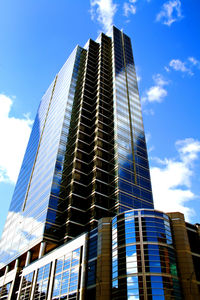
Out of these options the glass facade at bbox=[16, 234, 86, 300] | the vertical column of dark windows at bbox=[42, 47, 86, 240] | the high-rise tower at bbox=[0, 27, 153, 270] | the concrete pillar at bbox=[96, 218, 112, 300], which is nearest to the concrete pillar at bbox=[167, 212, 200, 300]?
the concrete pillar at bbox=[96, 218, 112, 300]

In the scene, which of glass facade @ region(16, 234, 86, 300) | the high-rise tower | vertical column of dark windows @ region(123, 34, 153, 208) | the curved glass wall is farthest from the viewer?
vertical column of dark windows @ region(123, 34, 153, 208)

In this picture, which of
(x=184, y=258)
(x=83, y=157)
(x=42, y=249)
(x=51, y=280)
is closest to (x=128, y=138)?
(x=83, y=157)

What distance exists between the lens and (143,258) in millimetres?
50000

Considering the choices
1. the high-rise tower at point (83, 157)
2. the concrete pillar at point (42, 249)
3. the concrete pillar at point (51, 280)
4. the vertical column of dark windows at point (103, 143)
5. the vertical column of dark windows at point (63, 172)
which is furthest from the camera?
the vertical column of dark windows at point (103, 143)

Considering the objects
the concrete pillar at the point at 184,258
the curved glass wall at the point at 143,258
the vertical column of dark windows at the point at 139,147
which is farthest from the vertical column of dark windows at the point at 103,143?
the concrete pillar at the point at 184,258

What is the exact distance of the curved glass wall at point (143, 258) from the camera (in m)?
47.2

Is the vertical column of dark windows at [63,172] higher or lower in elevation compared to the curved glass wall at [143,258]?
higher

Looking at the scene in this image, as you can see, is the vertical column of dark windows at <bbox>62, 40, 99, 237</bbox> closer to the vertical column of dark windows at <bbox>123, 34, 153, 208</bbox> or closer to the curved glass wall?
the vertical column of dark windows at <bbox>123, 34, 153, 208</bbox>

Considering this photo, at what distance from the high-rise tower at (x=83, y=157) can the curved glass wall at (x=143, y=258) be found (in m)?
28.6

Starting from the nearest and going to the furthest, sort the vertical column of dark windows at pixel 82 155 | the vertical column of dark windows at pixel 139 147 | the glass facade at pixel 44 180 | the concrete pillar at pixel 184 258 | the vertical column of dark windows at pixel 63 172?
the concrete pillar at pixel 184 258 → the vertical column of dark windows at pixel 63 172 → the vertical column of dark windows at pixel 82 155 → the glass facade at pixel 44 180 → the vertical column of dark windows at pixel 139 147

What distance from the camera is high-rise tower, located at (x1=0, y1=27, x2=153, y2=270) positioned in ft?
286

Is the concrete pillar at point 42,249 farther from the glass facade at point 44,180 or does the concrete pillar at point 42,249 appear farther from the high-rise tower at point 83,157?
the glass facade at point 44,180

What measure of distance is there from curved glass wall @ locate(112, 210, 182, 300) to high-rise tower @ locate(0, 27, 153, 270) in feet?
93.8

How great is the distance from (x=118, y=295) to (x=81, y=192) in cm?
4676
